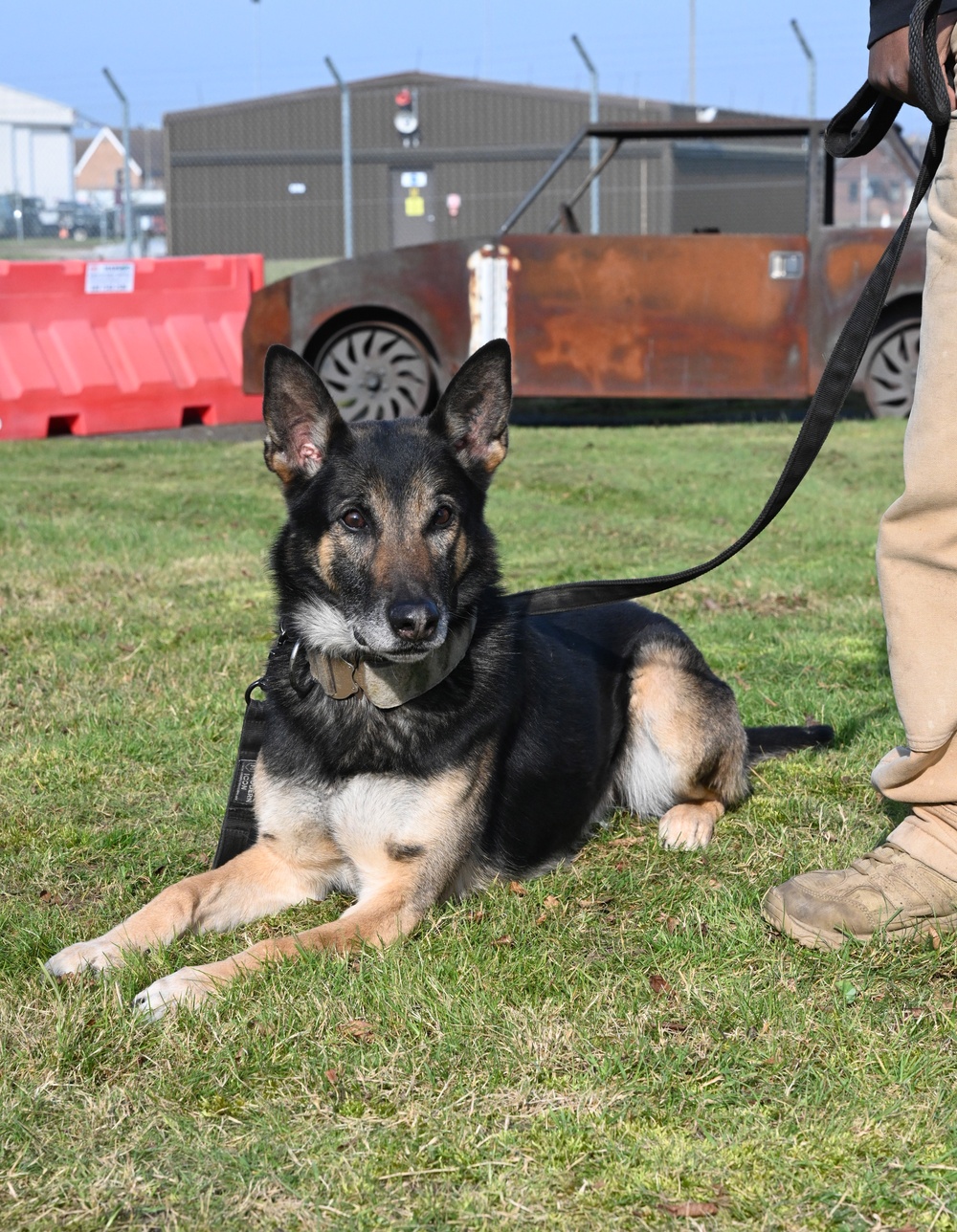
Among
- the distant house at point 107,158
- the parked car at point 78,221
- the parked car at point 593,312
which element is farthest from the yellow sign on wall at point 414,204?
the distant house at point 107,158

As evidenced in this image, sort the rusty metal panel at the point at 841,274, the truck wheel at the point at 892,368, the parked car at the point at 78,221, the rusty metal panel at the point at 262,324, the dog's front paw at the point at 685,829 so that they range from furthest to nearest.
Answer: the parked car at the point at 78,221, the truck wheel at the point at 892,368, the rusty metal panel at the point at 262,324, the rusty metal panel at the point at 841,274, the dog's front paw at the point at 685,829

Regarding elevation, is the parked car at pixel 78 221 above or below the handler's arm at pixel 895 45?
above

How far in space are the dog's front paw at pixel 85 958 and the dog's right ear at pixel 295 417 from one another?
1.36 m

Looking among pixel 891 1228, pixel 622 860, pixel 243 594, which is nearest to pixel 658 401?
pixel 243 594

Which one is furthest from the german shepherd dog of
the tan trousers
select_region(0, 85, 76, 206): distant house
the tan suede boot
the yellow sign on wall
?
select_region(0, 85, 76, 206): distant house

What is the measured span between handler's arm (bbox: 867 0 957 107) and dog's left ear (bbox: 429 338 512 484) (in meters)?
1.19

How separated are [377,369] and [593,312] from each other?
205 centimetres

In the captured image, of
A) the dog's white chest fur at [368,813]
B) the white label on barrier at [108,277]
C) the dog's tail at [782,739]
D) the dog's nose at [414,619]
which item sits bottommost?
the dog's tail at [782,739]

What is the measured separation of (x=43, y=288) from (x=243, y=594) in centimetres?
660

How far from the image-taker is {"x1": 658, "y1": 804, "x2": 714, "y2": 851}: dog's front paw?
4219mm

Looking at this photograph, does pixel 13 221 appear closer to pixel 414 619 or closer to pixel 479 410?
pixel 479 410

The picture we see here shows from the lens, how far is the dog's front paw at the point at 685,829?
4.22 m

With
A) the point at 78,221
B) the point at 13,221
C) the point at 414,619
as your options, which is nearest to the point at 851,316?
the point at 414,619

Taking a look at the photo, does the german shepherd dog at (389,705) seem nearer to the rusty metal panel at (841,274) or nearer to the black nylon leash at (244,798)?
the black nylon leash at (244,798)
